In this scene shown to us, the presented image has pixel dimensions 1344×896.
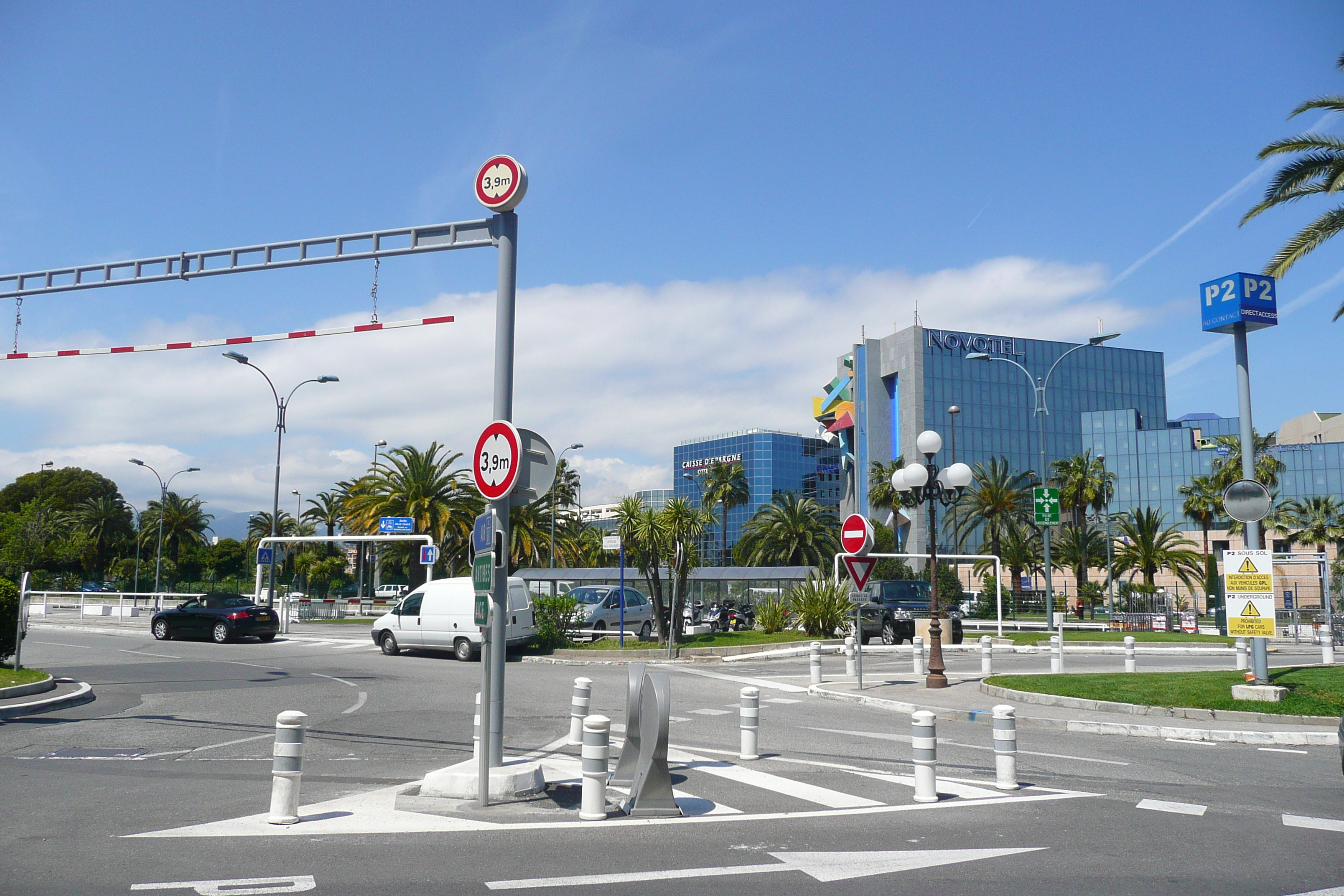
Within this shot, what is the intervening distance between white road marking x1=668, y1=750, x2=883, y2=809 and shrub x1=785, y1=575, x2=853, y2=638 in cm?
1961

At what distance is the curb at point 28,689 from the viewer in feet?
45.0

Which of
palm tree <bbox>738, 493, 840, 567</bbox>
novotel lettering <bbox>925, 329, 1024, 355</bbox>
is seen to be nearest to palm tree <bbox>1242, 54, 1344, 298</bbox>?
palm tree <bbox>738, 493, 840, 567</bbox>

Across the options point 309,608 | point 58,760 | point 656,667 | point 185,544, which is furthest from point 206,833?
point 185,544

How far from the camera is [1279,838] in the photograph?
22.0 feet

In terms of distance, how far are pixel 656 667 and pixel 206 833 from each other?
1596 centimetres

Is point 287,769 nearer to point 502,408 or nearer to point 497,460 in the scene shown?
point 497,460

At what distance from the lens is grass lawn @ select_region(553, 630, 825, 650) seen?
25772 millimetres

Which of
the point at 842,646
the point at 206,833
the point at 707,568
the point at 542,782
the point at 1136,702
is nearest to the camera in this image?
the point at 206,833

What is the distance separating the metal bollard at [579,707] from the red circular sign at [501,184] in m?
5.16

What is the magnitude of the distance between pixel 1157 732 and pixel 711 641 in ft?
54.1

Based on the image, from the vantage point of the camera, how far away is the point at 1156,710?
13.6 meters

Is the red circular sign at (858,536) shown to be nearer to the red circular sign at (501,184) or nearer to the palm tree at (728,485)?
the red circular sign at (501,184)

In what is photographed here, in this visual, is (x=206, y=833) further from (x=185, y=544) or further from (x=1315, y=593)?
(x=185, y=544)

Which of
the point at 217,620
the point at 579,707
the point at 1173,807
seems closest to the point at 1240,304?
the point at 1173,807
